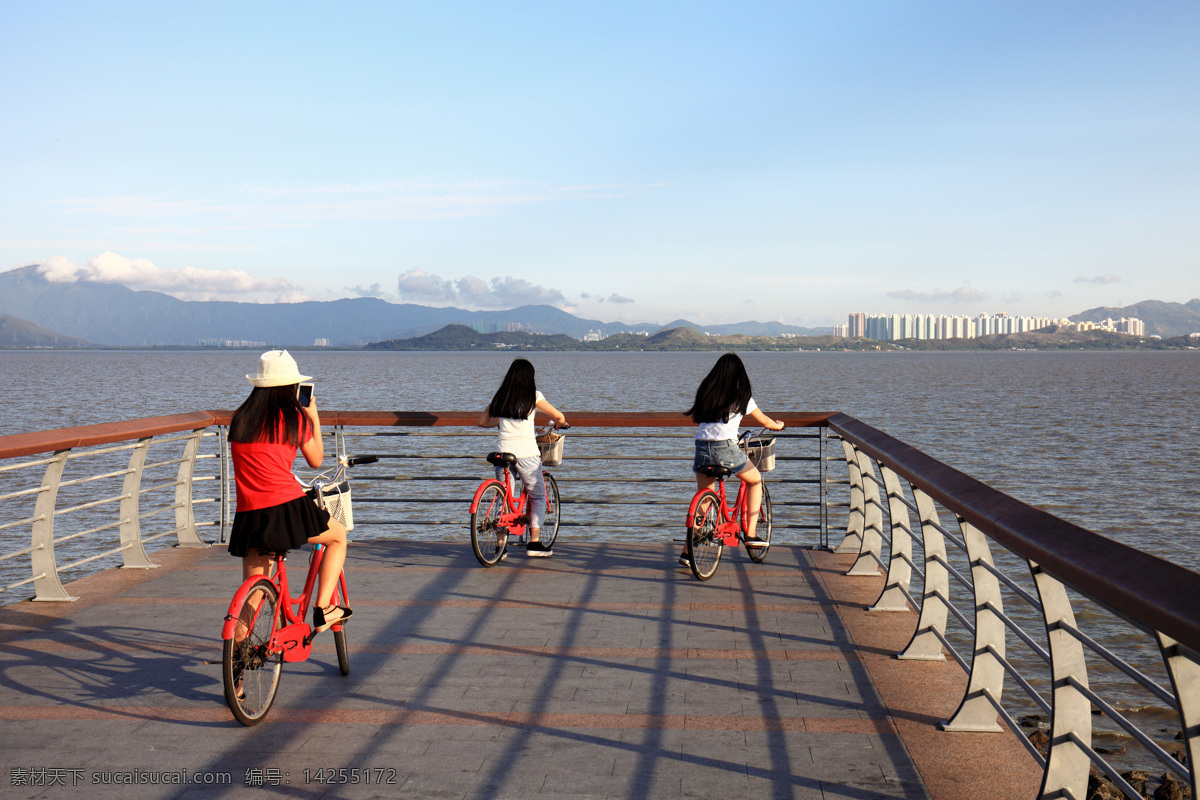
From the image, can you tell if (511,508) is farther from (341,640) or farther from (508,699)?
(508,699)

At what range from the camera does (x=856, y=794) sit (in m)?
3.52

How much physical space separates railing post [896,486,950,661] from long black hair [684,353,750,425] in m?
2.45

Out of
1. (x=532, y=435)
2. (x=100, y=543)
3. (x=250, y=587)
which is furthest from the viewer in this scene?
(x=100, y=543)

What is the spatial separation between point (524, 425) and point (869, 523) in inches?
113

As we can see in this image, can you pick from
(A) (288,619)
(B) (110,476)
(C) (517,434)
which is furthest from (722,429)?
(B) (110,476)

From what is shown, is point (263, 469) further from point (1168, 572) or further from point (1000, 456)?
point (1000, 456)

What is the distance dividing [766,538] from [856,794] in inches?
175

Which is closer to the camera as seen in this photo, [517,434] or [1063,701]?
[1063,701]

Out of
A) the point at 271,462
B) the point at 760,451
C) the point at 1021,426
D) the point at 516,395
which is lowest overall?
the point at 1021,426

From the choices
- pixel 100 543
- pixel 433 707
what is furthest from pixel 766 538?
pixel 100 543

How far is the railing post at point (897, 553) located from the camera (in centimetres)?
586

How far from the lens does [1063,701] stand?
305 centimetres

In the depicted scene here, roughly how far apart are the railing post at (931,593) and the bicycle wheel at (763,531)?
2.52 meters

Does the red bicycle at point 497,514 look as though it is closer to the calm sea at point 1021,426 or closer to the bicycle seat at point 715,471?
the calm sea at point 1021,426
